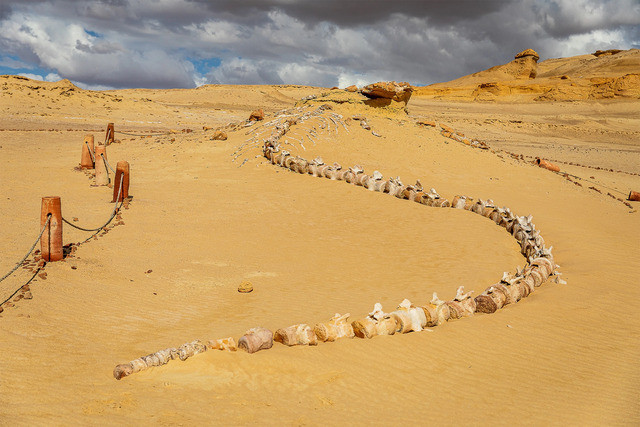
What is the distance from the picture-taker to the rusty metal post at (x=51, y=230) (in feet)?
23.7

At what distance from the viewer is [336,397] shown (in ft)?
14.4

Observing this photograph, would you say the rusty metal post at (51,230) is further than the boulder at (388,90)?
No

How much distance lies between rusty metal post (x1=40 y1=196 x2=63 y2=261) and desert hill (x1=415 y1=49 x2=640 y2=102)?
6387cm

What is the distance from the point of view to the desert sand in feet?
14.1

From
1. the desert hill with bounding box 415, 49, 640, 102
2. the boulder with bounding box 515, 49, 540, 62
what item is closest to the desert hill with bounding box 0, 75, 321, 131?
the desert hill with bounding box 415, 49, 640, 102

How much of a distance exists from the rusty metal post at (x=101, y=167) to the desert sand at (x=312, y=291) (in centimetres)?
43

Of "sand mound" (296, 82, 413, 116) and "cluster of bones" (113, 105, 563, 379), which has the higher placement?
"sand mound" (296, 82, 413, 116)

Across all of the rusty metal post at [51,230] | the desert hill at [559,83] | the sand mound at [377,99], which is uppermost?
the desert hill at [559,83]

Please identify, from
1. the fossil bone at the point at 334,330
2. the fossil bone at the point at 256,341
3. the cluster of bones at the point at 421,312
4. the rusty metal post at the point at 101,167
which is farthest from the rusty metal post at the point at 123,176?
the fossil bone at the point at 334,330

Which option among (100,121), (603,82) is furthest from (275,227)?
(603,82)

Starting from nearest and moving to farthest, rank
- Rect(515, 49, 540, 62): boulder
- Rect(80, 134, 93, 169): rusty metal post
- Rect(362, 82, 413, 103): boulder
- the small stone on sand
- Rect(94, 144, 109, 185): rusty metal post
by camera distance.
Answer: the small stone on sand → Rect(94, 144, 109, 185): rusty metal post → Rect(80, 134, 93, 169): rusty metal post → Rect(362, 82, 413, 103): boulder → Rect(515, 49, 540, 62): boulder

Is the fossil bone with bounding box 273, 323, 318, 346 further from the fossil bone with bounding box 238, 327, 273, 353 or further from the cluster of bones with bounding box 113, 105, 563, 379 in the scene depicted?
the fossil bone with bounding box 238, 327, 273, 353

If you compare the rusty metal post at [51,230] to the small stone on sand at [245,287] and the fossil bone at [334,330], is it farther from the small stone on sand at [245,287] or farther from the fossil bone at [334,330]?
the fossil bone at [334,330]

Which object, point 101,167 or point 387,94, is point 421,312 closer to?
point 101,167
